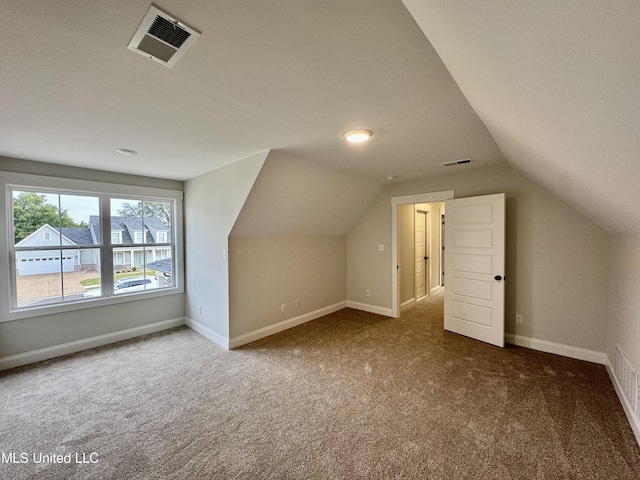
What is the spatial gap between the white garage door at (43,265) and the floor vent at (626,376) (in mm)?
5812

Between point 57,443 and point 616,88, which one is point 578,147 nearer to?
point 616,88

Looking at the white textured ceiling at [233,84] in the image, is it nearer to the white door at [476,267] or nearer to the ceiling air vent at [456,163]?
the ceiling air vent at [456,163]

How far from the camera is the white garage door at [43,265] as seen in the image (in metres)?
3.00

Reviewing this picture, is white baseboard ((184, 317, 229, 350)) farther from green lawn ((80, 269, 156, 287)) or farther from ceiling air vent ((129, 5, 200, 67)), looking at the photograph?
ceiling air vent ((129, 5, 200, 67))

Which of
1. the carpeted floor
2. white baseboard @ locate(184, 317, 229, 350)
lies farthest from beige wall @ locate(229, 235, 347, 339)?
the carpeted floor

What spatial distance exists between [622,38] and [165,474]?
267 centimetres

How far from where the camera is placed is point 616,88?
0.70 metres

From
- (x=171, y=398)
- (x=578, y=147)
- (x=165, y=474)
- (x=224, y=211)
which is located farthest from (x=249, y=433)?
(x=578, y=147)

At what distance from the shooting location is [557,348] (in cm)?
301

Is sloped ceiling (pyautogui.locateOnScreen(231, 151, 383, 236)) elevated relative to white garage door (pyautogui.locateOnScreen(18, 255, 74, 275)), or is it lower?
elevated

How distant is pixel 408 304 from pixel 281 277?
2638 mm

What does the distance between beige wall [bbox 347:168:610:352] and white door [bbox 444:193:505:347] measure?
285 millimetres

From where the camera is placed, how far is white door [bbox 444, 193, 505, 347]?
10.4 feet

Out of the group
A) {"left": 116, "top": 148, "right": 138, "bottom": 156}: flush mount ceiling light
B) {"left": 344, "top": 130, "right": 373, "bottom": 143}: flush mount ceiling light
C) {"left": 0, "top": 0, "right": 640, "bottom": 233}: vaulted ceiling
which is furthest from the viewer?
{"left": 116, "top": 148, "right": 138, "bottom": 156}: flush mount ceiling light
